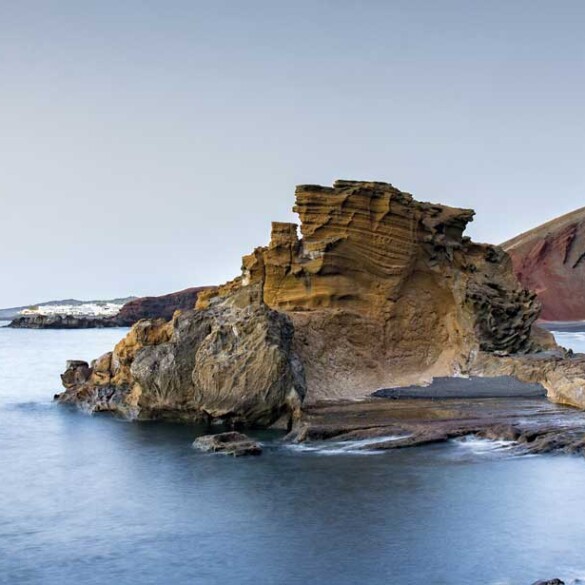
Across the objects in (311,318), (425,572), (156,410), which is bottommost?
(425,572)

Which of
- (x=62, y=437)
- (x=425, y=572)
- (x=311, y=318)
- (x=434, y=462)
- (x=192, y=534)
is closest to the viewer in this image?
(x=425, y=572)

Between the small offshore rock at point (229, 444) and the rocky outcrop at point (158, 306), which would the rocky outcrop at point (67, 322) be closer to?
the rocky outcrop at point (158, 306)

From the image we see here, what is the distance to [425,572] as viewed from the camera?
11227mm

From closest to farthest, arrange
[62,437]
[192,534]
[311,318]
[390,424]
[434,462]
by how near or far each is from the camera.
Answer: [192,534]
[434,462]
[390,424]
[62,437]
[311,318]

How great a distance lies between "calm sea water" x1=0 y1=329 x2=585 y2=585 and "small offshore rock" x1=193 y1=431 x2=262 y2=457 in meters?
0.32

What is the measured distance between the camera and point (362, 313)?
85.4 feet

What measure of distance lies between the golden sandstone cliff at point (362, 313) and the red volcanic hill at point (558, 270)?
230 feet

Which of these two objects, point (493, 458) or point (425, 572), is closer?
point (425, 572)

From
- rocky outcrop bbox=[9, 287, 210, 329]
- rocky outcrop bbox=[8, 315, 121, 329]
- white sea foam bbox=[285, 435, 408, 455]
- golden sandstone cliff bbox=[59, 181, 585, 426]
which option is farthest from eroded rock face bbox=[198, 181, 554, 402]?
rocky outcrop bbox=[8, 315, 121, 329]

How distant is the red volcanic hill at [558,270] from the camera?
315 feet

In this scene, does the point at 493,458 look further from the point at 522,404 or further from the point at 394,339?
the point at 394,339

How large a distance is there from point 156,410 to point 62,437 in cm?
239

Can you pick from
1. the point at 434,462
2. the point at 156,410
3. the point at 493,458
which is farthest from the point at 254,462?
the point at 156,410

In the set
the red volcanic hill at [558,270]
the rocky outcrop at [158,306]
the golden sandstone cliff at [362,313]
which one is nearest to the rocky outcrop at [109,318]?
the rocky outcrop at [158,306]
